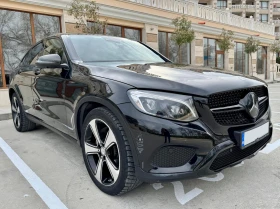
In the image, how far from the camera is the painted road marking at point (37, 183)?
2.12 meters

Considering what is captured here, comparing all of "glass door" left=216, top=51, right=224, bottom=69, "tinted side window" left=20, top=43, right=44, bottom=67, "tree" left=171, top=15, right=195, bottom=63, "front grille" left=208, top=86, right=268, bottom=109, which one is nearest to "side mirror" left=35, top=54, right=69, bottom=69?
"tinted side window" left=20, top=43, right=44, bottom=67

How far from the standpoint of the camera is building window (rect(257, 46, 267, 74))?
69.5 ft

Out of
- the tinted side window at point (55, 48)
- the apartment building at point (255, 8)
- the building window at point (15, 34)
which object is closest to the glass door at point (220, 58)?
the building window at point (15, 34)

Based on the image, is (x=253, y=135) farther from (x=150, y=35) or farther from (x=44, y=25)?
(x=150, y=35)

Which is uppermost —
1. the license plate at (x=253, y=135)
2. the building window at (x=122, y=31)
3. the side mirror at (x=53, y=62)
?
the building window at (x=122, y=31)

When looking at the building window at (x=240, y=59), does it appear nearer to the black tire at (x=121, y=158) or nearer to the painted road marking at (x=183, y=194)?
the painted road marking at (x=183, y=194)

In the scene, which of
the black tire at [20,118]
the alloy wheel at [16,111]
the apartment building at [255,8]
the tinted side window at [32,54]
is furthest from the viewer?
the apartment building at [255,8]

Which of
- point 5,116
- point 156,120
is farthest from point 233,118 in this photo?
point 5,116

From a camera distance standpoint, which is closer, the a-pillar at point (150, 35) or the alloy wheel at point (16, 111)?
the alloy wheel at point (16, 111)

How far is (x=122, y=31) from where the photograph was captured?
10406mm

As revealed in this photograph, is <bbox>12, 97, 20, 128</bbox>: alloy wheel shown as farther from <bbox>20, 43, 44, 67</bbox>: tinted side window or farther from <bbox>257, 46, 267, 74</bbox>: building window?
<bbox>257, 46, 267, 74</bbox>: building window

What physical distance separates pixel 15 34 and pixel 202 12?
419 inches

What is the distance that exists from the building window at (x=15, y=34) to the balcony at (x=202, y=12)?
13.7ft

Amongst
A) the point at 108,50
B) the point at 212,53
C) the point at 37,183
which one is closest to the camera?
the point at 37,183
